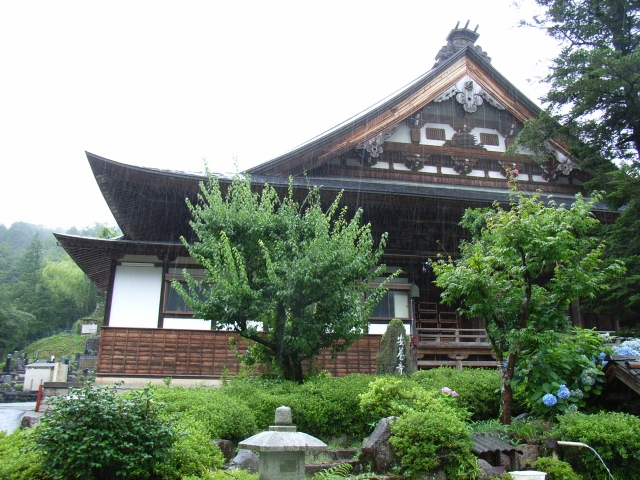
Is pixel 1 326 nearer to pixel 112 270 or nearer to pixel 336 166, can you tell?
pixel 112 270

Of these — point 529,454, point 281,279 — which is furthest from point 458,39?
point 529,454

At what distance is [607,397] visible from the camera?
889 cm

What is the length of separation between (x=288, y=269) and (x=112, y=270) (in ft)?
23.1

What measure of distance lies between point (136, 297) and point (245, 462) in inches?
354

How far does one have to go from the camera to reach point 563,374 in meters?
8.89

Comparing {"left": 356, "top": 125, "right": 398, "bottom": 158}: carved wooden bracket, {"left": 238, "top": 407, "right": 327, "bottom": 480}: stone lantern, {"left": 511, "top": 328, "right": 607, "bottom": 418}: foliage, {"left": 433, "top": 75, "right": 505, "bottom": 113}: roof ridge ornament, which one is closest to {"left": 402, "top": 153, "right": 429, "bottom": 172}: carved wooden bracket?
{"left": 356, "top": 125, "right": 398, "bottom": 158}: carved wooden bracket

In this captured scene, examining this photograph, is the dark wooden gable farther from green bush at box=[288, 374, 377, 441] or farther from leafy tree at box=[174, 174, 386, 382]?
green bush at box=[288, 374, 377, 441]

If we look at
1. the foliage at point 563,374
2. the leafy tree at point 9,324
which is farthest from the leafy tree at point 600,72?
the leafy tree at point 9,324

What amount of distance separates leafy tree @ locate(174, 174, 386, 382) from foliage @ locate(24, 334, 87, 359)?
44584 mm

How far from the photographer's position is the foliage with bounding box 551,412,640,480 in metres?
7.31

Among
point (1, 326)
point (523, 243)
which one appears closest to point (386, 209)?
point (523, 243)

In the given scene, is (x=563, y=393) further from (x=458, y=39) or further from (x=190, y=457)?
(x=458, y=39)

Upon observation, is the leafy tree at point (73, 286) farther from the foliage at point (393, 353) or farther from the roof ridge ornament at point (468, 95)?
the foliage at point (393, 353)

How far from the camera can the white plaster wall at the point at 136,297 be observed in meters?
14.9
